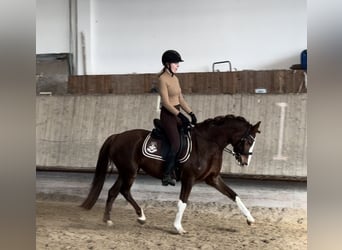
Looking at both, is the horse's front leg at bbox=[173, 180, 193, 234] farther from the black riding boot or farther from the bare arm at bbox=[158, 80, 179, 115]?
the bare arm at bbox=[158, 80, 179, 115]

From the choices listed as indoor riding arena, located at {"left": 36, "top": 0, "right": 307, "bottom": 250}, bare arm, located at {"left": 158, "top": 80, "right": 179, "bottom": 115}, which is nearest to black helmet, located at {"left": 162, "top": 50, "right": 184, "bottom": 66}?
bare arm, located at {"left": 158, "top": 80, "right": 179, "bottom": 115}

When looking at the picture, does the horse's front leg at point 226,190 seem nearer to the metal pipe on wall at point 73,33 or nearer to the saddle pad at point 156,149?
the saddle pad at point 156,149

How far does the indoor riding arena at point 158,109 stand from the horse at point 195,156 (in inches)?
4.5

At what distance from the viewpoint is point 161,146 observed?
93.7 inches

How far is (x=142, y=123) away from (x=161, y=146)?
1153mm

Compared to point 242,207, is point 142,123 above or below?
above

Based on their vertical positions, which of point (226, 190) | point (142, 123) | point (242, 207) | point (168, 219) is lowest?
point (168, 219)

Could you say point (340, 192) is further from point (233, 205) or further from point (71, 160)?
point (71, 160)

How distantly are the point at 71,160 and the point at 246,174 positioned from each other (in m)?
1.55

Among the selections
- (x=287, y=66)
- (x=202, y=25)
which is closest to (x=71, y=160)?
(x=202, y=25)

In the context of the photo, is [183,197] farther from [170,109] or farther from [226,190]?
[170,109]

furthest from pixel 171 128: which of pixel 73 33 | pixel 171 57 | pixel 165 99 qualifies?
pixel 73 33

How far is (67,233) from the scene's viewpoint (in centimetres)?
240

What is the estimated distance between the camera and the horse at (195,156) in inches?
92.1
